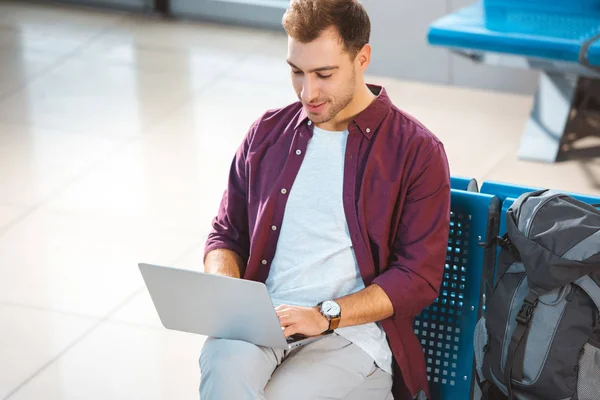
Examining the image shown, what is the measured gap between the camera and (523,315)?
229cm

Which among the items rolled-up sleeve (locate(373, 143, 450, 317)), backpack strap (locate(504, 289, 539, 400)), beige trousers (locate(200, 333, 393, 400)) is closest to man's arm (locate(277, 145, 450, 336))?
rolled-up sleeve (locate(373, 143, 450, 317))

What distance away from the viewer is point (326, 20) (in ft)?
7.91

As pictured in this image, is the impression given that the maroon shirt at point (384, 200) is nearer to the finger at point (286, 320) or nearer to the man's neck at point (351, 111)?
the man's neck at point (351, 111)

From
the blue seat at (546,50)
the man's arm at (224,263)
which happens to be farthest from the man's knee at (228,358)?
the blue seat at (546,50)

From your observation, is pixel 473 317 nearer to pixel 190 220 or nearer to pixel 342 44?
pixel 342 44

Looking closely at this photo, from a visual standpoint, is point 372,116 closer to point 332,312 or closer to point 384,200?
point 384,200

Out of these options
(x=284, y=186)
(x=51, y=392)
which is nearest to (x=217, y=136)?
(x=51, y=392)

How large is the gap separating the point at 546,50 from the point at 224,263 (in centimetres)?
238

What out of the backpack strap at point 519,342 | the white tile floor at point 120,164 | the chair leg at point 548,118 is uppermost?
the backpack strap at point 519,342

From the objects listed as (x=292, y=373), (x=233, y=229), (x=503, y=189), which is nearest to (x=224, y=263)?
(x=233, y=229)

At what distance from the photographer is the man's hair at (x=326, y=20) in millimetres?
2406

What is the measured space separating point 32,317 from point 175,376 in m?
0.65

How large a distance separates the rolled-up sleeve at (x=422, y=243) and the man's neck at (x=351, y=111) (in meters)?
0.23

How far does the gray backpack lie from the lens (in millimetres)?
2232
